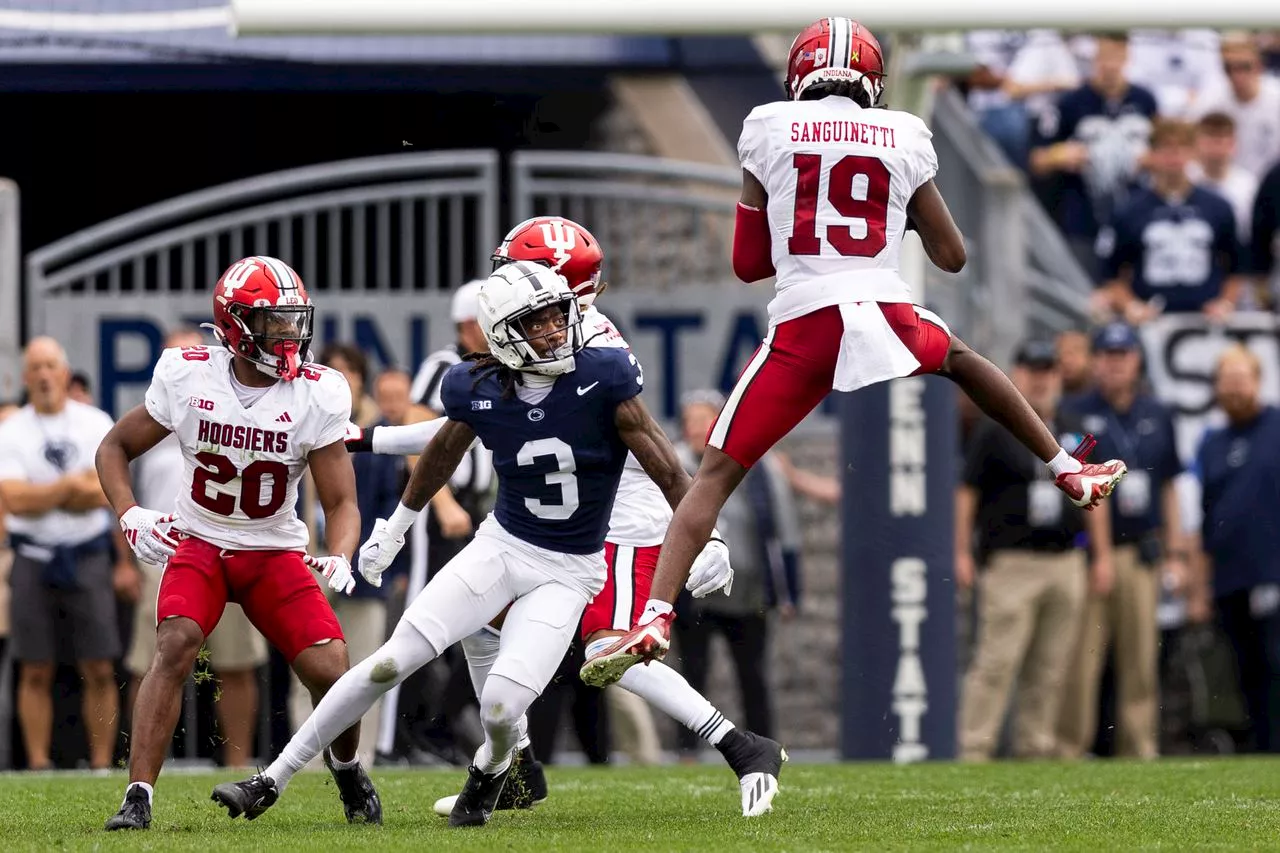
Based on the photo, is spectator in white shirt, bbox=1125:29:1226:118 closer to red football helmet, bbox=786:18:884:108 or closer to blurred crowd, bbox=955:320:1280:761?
blurred crowd, bbox=955:320:1280:761

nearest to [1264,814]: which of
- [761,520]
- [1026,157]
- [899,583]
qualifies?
[899,583]

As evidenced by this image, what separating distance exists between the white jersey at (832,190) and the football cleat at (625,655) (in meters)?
1.06

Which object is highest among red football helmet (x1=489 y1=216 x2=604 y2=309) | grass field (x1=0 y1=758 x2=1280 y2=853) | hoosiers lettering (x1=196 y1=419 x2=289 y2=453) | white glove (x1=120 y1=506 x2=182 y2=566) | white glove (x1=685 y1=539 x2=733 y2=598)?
red football helmet (x1=489 y1=216 x2=604 y2=309)

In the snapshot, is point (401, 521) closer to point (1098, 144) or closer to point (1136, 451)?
point (1136, 451)

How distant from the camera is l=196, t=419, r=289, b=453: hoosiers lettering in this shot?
6590 mm

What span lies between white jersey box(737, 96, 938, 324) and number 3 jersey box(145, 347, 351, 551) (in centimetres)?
137

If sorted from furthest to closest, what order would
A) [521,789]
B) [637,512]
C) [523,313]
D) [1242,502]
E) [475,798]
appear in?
[1242,502] < [637,512] < [521,789] < [475,798] < [523,313]

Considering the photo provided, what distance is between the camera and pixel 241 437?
259 inches

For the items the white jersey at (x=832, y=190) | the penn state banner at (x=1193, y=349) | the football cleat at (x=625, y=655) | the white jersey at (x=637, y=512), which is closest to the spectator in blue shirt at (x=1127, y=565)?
the penn state banner at (x=1193, y=349)

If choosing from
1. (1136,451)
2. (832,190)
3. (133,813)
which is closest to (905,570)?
(1136,451)

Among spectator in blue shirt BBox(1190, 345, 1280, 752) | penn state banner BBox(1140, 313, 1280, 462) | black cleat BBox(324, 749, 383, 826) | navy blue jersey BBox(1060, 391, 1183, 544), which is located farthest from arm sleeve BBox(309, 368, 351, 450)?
penn state banner BBox(1140, 313, 1280, 462)

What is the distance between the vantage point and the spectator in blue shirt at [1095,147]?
12.7 metres

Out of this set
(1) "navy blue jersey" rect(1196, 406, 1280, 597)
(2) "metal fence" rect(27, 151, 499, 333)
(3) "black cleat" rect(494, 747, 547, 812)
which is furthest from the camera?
(2) "metal fence" rect(27, 151, 499, 333)

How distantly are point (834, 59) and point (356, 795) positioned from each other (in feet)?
8.38
